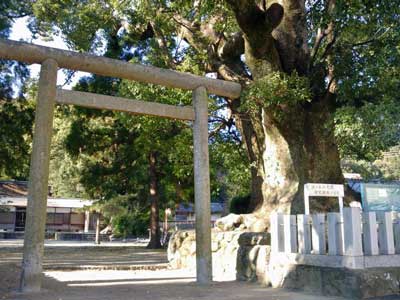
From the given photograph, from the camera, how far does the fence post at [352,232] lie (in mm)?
5676

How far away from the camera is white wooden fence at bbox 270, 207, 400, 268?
5732 millimetres

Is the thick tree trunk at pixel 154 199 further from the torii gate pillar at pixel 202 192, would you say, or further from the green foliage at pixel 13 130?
the torii gate pillar at pixel 202 192

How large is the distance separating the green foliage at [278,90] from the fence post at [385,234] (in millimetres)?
2832

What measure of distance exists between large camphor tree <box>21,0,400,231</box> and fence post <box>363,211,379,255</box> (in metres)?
1.60

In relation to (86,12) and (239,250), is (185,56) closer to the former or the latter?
(86,12)

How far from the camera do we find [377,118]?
22.4 feet

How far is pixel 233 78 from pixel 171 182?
837 cm

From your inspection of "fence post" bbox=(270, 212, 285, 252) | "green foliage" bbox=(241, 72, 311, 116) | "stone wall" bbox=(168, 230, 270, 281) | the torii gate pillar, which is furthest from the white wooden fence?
"green foliage" bbox=(241, 72, 311, 116)

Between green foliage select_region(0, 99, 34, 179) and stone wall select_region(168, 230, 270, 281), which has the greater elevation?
green foliage select_region(0, 99, 34, 179)

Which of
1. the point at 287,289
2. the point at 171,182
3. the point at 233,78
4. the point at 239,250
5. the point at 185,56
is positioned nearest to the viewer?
the point at 287,289

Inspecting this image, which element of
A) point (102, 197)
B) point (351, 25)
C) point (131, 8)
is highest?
point (131, 8)

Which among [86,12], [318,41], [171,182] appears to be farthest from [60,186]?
[318,41]

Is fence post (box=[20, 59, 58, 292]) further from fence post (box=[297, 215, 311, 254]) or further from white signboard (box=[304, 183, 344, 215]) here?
white signboard (box=[304, 183, 344, 215])

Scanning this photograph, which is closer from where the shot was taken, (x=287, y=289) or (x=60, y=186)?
(x=287, y=289)
